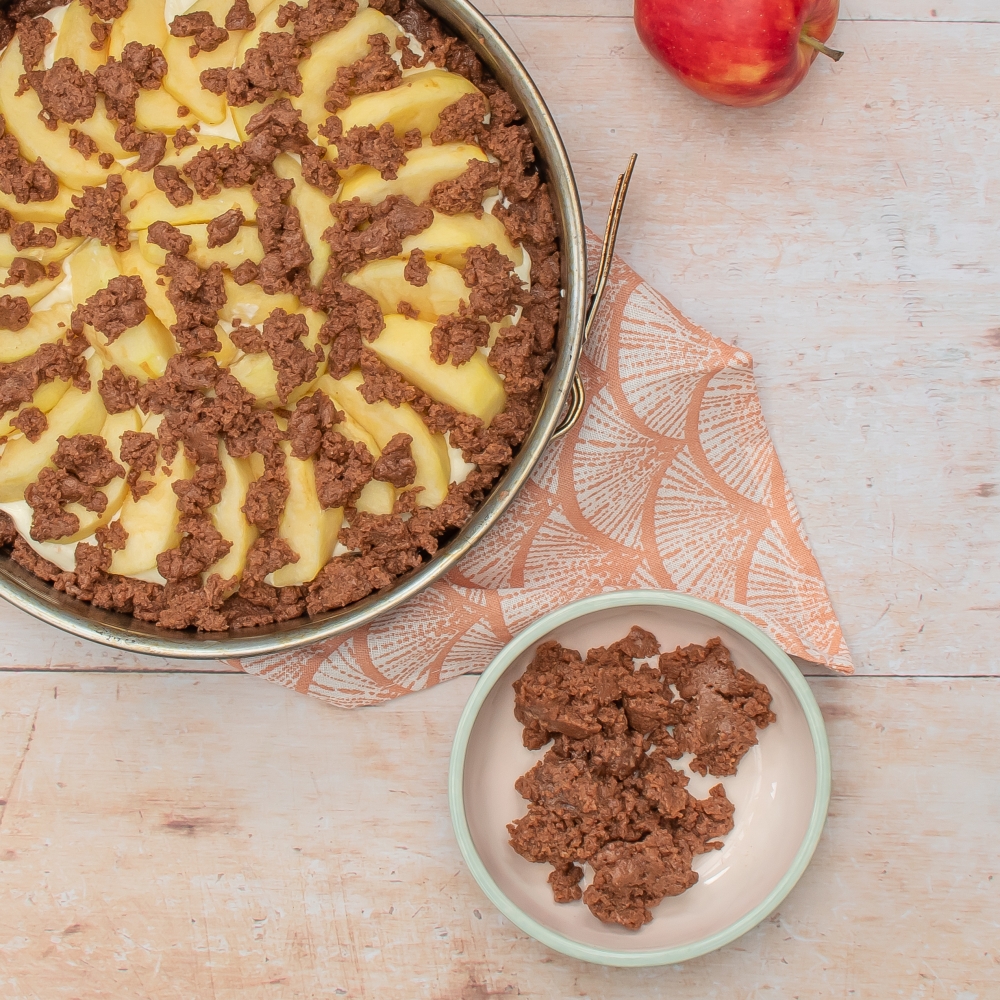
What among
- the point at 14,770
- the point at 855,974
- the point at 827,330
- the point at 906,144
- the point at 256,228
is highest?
the point at 256,228

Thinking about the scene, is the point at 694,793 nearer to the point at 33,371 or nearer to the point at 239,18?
the point at 33,371

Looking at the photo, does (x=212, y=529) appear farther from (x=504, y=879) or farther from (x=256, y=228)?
(x=504, y=879)

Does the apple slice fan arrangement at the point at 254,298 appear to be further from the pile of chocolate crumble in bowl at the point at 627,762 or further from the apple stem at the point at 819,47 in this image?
the apple stem at the point at 819,47

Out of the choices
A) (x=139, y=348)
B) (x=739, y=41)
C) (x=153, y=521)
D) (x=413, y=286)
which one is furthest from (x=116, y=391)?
(x=739, y=41)

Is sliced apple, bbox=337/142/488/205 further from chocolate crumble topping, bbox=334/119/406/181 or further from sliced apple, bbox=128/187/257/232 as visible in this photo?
sliced apple, bbox=128/187/257/232

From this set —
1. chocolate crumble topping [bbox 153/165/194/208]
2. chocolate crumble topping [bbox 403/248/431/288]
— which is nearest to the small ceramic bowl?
chocolate crumble topping [bbox 403/248/431/288]

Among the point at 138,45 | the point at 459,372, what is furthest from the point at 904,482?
the point at 138,45

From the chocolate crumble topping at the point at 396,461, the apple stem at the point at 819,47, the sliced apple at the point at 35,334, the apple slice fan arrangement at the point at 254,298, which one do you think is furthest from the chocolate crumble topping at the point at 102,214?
the apple stem at the point at 819,47
